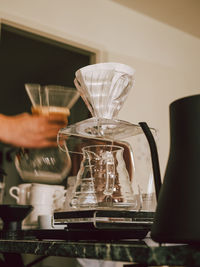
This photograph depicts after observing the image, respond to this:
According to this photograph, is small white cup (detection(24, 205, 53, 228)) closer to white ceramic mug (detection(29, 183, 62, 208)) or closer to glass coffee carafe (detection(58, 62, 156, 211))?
white ceramic mug (detection(29, 183, 62, 208))

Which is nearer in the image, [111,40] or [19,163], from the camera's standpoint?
[19,163]

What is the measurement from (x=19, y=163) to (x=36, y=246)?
4.04ft

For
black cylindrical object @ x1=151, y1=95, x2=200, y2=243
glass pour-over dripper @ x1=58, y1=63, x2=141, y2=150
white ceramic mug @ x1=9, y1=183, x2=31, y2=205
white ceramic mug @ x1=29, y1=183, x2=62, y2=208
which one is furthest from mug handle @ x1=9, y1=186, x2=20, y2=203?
black cylindrical object @ x1=151, y1=95, x2=200, y2=243

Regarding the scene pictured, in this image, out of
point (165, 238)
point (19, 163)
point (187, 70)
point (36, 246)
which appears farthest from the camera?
point (187, 70)

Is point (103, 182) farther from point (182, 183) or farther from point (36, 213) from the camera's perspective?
point (36, 213)

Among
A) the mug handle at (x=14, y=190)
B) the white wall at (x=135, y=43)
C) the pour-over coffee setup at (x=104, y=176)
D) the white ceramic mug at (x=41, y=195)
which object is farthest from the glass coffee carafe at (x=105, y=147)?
the white wall at (x=135, y=43)

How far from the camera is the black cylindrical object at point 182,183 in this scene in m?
0.49

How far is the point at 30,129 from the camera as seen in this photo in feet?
6.59

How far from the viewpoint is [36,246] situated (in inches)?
26.2

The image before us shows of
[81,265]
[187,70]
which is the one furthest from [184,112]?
[187,70]

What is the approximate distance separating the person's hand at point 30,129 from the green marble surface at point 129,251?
1302 millimetres

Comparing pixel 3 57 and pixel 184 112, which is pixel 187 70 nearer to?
pixel 3 57

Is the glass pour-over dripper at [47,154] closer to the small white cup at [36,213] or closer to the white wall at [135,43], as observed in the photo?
the small white cup at [36,213]

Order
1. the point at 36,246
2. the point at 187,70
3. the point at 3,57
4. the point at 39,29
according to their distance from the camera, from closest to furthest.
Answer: the point at 36,246 < the point at 3,57 < the point at 39,29 < the point at 187,70
